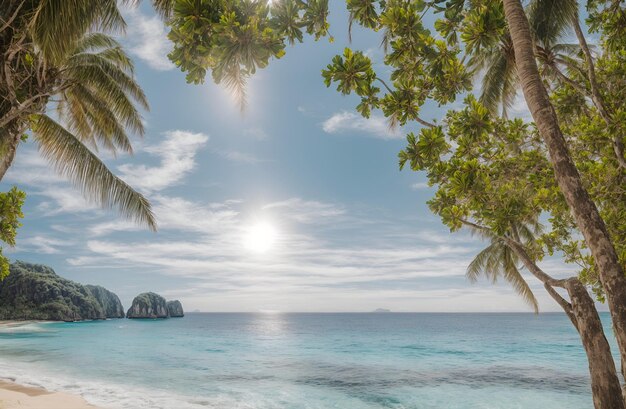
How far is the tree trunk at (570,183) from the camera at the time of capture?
109 inches

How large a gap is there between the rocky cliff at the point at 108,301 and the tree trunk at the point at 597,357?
12845cm

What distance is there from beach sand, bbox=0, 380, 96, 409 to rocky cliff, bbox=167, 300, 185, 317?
414 ft

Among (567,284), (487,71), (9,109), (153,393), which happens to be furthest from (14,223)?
(487,71)

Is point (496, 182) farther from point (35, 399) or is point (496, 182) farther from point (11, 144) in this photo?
point (35, 399)

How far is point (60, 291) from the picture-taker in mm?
74812

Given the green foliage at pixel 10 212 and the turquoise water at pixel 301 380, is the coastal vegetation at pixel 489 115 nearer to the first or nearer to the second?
the green foliage at pixel 10 212

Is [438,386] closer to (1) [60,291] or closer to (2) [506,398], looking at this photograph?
(2) [506,398]

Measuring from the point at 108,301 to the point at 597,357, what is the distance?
132958mm

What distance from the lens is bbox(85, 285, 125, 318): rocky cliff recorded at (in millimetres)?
110944

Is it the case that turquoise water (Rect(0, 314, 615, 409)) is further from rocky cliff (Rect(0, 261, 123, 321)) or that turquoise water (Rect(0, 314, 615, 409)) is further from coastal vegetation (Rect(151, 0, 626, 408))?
rocky cliff (Rect(0, 261, 123, 321))

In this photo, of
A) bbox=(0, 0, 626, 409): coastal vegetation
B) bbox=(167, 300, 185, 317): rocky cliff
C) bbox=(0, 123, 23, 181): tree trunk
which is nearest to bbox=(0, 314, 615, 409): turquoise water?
bbox=(0, 123, 23, 181): tree trunk

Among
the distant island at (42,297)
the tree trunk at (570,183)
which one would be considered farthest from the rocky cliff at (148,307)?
the tree trunk at (570,183)

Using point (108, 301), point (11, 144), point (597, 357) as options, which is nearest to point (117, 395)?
point (11, 144)

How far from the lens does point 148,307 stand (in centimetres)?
11212
